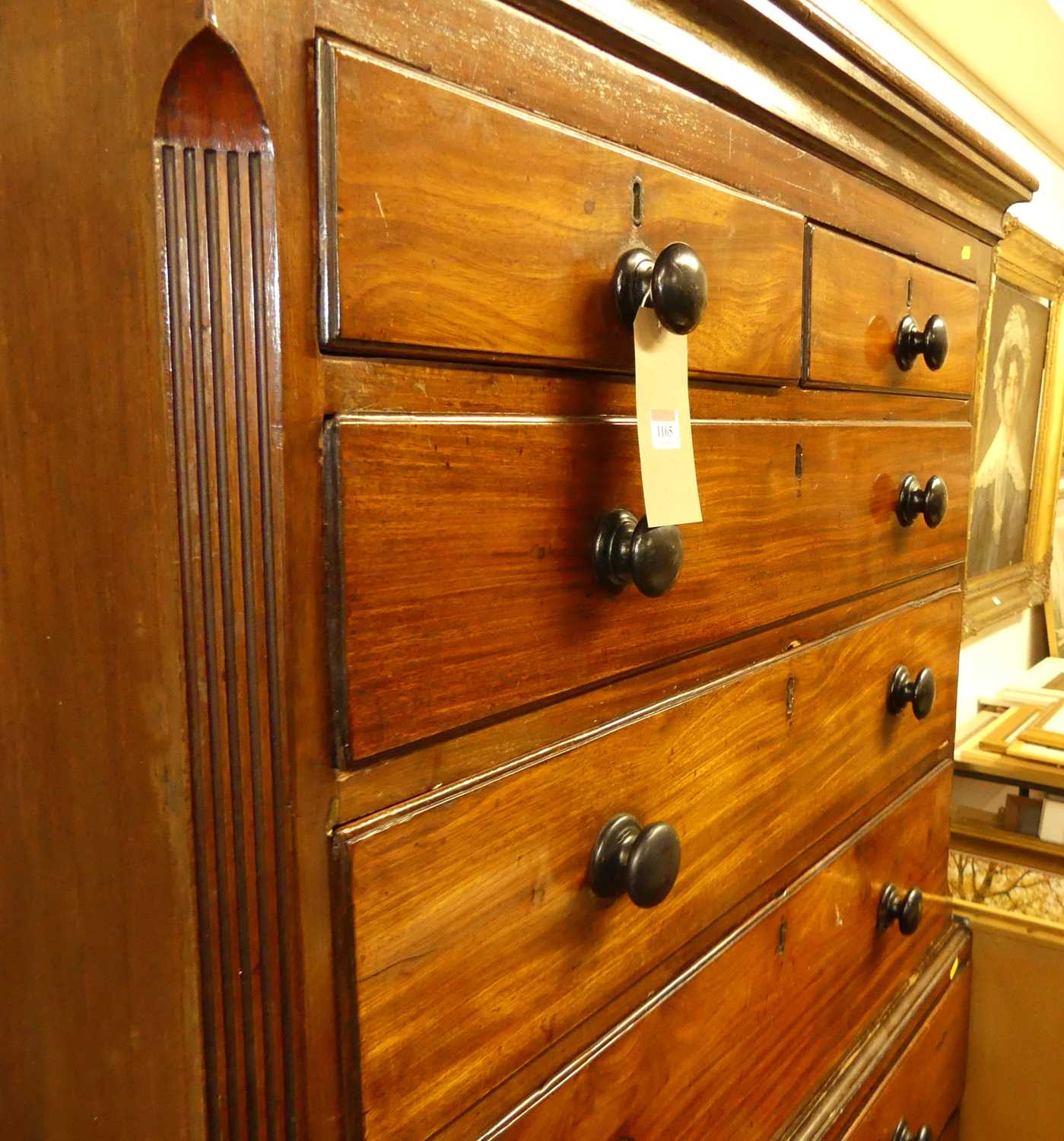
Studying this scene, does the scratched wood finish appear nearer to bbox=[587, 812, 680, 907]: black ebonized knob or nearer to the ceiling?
bbox=[587, 812, 680, 907]: black ebonized knob

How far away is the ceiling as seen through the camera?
1513mm

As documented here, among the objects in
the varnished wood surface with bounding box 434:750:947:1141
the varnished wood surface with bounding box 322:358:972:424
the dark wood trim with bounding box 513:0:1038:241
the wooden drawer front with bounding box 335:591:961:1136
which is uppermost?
the dark wood trim with bounding box 513:0:1038:241

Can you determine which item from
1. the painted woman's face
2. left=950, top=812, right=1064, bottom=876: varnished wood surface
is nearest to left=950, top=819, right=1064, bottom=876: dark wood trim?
left=950, top=812, right=1064, bottom=876: varnished wood surface

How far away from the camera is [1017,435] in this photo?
6.90ft

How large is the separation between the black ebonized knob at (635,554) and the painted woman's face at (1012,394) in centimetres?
180

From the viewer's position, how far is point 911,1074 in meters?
1.01

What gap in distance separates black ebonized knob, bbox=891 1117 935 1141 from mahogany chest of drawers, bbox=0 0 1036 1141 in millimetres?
413

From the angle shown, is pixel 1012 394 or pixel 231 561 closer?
pixel 231 561

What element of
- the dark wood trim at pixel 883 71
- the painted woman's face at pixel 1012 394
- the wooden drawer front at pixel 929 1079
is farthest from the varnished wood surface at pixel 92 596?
the painted woman's face at pixel 1012 394

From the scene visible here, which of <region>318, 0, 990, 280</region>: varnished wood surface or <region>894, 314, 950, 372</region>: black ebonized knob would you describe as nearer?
<region>318, 0, 990, 280</region>: varnished wood surface

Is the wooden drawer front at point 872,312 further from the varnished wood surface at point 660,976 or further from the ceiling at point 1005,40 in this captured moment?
the ceiling at point 1005,40

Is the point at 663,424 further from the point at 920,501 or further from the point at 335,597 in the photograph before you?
the point at 920,501

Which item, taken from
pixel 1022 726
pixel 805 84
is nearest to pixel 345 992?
pixel 805 84

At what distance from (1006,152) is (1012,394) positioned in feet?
1.71
